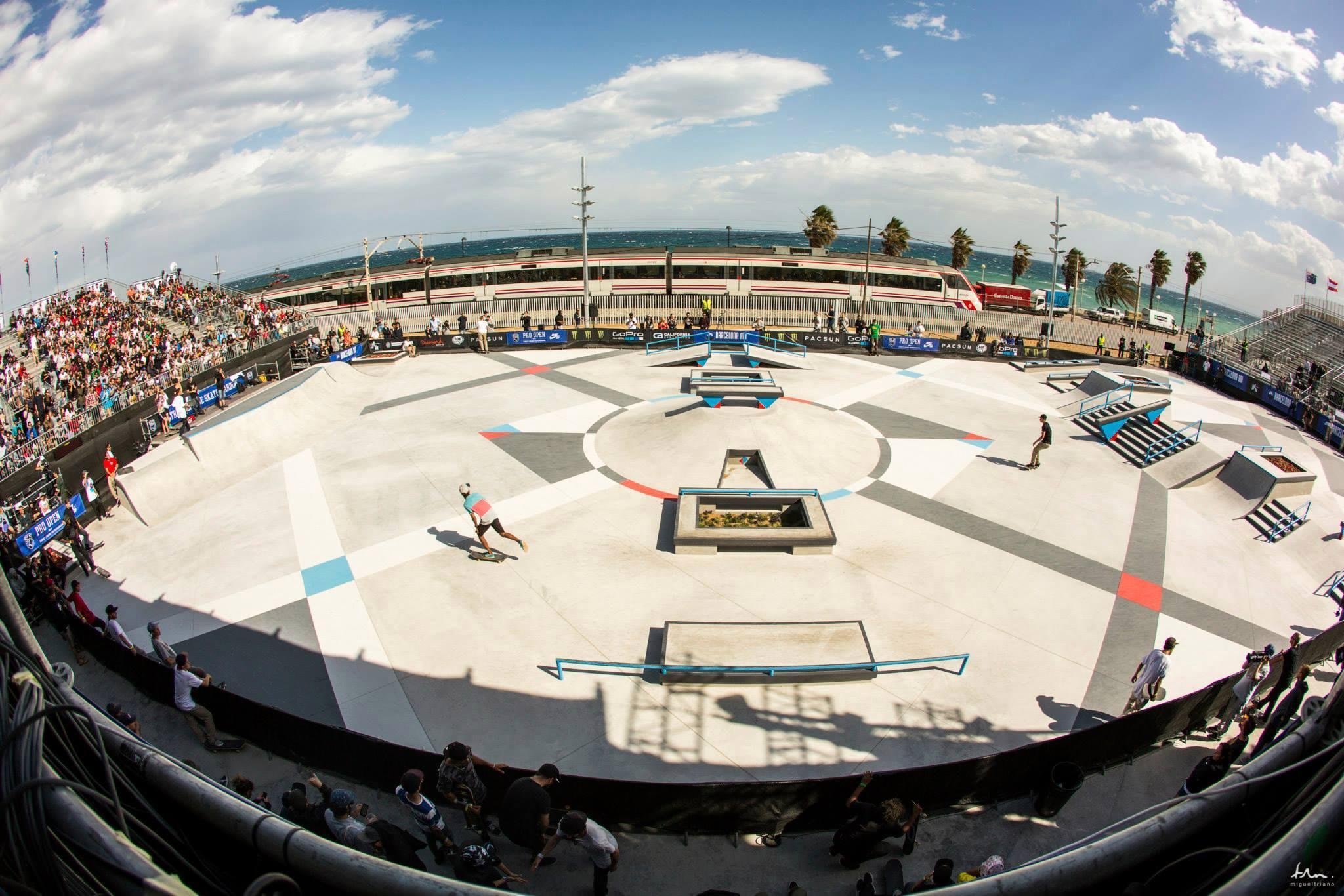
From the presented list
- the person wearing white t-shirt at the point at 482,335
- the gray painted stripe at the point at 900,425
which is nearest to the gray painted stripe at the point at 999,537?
the gray painted stripe at the point at 900,425

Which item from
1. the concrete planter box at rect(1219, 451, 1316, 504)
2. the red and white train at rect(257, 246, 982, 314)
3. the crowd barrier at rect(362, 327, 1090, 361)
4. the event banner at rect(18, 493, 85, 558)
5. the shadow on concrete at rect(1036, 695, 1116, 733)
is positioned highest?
the red and white train at rect(257, 246, 982, 314)

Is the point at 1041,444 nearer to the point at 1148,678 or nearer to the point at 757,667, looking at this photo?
the point at 1148,678

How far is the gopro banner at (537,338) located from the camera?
36.6 meters

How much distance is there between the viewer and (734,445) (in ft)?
64.8

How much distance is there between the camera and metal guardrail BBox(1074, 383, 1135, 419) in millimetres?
24453

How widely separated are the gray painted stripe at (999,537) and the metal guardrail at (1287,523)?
212 inches

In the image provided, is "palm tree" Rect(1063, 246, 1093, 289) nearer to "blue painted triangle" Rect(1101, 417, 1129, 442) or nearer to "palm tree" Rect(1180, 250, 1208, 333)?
"palm tree" Rect(1180, 250, 1208, 333)

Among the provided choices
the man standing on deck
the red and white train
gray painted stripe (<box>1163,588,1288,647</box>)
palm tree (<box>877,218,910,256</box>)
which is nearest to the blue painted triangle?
the man standing on deck

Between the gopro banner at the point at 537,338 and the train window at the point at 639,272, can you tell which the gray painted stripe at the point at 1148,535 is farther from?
the train window at the point at 639,272

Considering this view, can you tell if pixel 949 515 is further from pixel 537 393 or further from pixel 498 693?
pixel 537 393

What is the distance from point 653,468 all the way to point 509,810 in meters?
12.6

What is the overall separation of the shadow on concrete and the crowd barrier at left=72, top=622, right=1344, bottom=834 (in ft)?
2.85

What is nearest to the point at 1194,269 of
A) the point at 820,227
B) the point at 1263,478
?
the point at 820,227

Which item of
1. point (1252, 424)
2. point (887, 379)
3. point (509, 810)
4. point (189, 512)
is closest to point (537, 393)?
point (189, 512)
